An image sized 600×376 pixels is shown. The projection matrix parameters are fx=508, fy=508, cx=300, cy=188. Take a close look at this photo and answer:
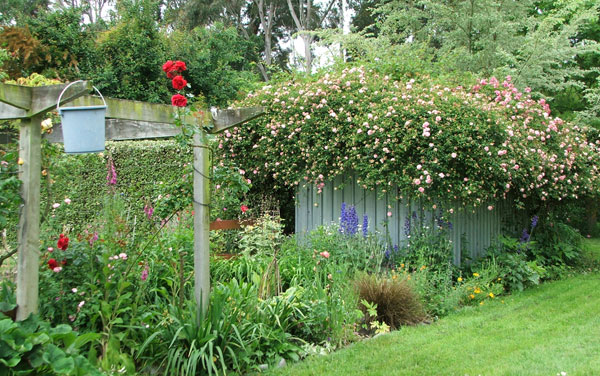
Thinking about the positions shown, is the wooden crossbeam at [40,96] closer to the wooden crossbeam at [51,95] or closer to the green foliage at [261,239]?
the wooden crossbeam at [51,95]

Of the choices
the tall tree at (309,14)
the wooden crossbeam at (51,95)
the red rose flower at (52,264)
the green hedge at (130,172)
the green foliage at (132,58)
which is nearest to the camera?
the wooden crossbeam at (51,95)

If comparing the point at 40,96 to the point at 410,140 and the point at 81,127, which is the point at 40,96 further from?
the point at 410,140

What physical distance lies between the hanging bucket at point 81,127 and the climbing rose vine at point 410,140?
357cm

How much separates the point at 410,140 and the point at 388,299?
6.29 ft

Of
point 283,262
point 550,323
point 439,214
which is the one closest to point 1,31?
point 283,262

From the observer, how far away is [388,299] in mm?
4734

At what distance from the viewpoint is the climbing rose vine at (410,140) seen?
5773mm

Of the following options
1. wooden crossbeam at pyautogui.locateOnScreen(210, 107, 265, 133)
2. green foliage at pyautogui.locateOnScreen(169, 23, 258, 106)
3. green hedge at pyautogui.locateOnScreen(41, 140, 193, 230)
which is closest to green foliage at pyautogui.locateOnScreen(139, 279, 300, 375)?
wooden crossbeam at pyautogui.locateOnScreen(210, 107, 265, 133)

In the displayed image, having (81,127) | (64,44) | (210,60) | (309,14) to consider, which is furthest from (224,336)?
(309,14)

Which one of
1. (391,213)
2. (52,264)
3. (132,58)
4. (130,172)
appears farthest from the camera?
(132,58)

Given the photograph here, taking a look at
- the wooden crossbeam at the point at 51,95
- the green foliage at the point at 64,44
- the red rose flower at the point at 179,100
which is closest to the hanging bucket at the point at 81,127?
the wooden crossbeam at the point at 51,95

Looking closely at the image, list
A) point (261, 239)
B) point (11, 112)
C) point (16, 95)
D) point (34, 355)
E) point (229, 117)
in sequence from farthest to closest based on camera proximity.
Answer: point (261, 239)
point (229, 117)
point (11, 112)
point (16, 95)
point (34, 355)

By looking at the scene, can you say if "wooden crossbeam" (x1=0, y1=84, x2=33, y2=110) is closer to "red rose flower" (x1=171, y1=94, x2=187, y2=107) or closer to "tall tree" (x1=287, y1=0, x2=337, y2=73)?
"red rose flower" (x1=171, y1=94, x2=187, y2=107)

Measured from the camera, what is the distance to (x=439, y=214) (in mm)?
6379
